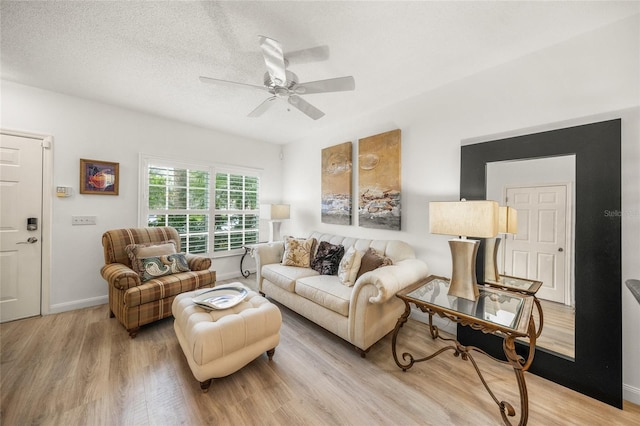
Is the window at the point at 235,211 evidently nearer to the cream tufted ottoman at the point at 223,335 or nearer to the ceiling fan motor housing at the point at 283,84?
the cream tufted ottoman at the point at 223,335

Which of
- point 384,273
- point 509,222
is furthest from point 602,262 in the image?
point 384,273

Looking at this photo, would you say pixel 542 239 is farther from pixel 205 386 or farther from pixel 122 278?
pixel 122 278

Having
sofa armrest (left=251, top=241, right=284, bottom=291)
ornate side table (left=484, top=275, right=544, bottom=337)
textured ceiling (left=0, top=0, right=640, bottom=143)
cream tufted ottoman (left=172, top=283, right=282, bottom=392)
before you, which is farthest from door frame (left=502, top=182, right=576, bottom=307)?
sofa armrest (left=251, top=241, right=284, bottom=291)

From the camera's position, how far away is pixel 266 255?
Result: 10.7 feet

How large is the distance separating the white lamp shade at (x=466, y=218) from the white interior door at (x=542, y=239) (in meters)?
0.54

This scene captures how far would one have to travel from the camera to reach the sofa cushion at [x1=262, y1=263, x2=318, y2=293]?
2.67 metres

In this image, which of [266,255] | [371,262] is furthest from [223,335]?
[266,255]

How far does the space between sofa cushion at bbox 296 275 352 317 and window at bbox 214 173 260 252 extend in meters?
2.11

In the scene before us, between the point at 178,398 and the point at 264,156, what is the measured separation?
3777 millimetres

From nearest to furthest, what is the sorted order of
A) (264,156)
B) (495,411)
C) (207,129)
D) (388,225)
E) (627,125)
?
(495,411) → (627,125) → (388,225) → (207,129) → (264,156)

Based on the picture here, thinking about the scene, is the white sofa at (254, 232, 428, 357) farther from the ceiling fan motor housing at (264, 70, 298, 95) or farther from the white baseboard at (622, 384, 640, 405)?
the ceiling fan motor housing at (264, 70, 298, 95)

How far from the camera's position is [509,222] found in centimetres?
185

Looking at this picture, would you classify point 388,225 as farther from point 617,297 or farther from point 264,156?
point 264,156

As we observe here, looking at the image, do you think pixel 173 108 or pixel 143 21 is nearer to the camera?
pixel 143 21
